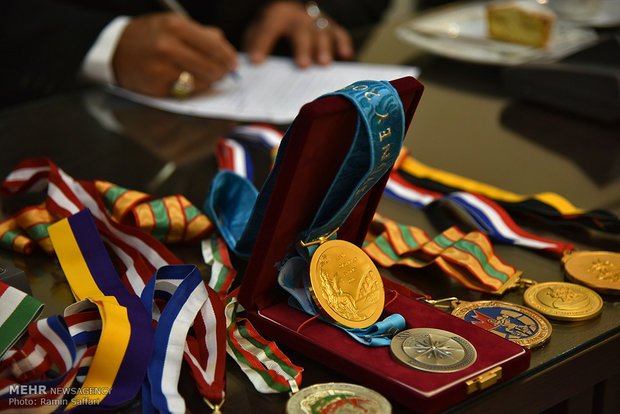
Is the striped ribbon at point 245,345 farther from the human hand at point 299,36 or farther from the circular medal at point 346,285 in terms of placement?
the human hand at point 299,36

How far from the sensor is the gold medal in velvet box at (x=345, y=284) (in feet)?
1.77

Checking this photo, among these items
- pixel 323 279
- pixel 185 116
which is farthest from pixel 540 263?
pixel 185 116

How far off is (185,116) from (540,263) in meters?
0.72

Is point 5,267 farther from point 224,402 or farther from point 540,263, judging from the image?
point 540,263

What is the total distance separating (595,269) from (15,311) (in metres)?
0.52

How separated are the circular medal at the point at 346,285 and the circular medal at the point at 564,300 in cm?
15

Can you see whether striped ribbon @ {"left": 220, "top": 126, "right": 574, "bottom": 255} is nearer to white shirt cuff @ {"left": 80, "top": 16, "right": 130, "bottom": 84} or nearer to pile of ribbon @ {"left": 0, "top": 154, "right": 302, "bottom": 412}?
pile of ribbon @ {"left": 0, "top": 154, "right": 302, "bottom": 412}

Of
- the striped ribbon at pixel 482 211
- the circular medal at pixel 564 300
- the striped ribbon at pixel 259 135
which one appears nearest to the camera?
the circular medal at pixel 564 300

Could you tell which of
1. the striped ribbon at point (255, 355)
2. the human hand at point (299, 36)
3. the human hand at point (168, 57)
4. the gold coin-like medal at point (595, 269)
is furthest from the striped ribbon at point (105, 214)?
the human hand at point (299, 36)

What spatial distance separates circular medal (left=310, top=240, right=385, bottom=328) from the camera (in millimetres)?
541

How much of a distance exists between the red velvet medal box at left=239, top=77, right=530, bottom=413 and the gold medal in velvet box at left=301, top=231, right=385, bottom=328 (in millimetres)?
16

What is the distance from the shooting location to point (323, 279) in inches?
21.8

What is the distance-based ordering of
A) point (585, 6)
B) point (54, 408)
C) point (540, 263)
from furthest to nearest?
1. point (585, 6)
2. point (540, 263)
3. point (54, 408)

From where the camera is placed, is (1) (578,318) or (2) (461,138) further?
(2) (461,138)
